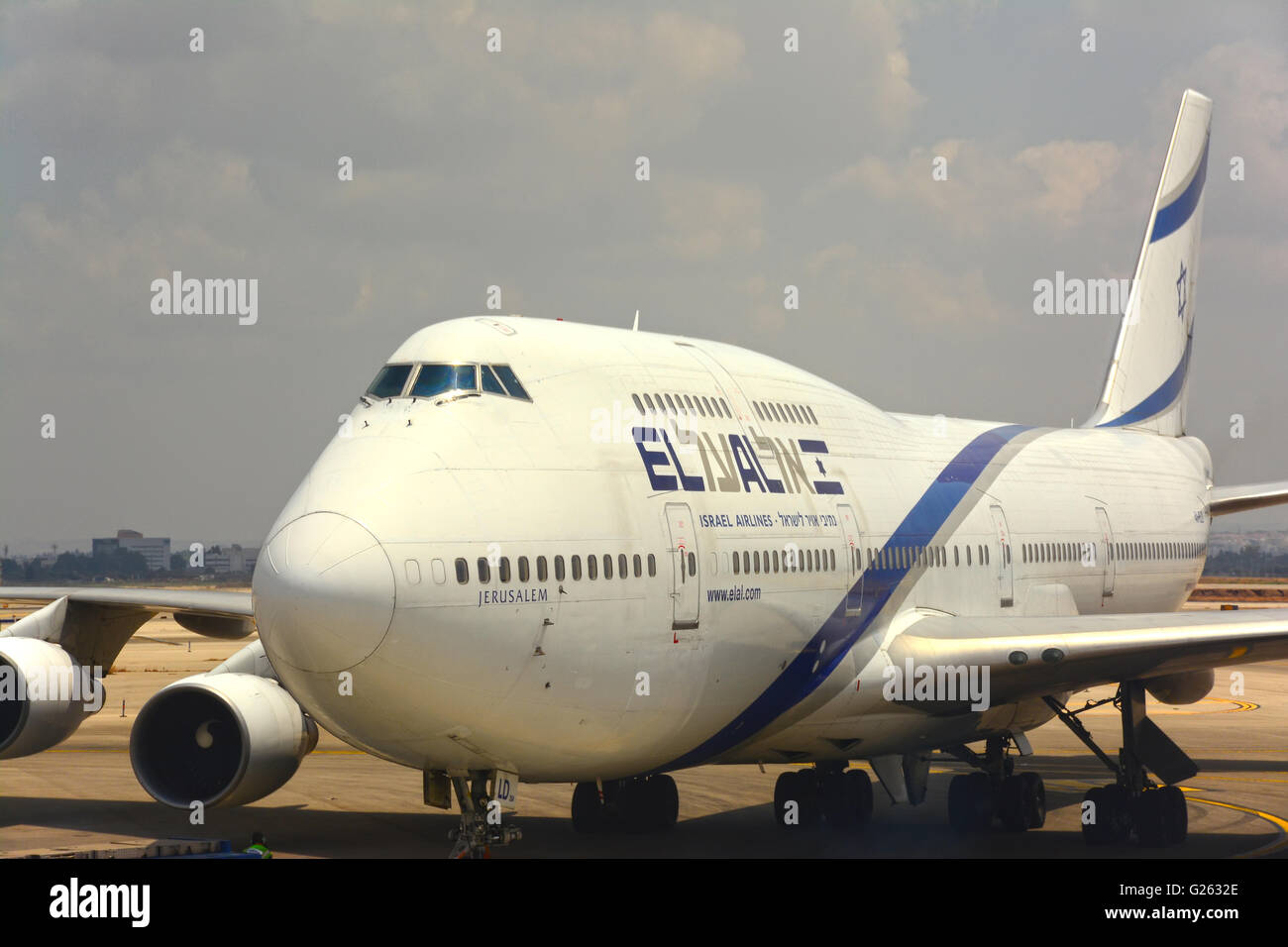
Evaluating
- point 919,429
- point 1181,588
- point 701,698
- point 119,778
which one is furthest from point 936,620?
point 119,778

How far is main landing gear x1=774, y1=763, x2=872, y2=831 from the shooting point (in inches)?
869

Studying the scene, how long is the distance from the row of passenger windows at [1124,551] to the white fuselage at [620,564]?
999mm

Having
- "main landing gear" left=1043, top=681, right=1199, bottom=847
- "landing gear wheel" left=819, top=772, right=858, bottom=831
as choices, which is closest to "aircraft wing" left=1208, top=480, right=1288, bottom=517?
"main landing gear" left=1043, top=681, right=1199, bottom=847

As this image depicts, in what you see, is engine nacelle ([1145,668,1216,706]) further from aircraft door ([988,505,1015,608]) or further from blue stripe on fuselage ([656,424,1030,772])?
blue stripe on fuselage ([656,424,1030,772])

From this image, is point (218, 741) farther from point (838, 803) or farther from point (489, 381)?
point (838, 803)

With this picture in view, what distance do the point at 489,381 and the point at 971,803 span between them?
11.6 meters

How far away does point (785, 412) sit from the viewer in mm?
19172

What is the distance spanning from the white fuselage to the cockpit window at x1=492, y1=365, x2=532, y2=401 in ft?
0.39

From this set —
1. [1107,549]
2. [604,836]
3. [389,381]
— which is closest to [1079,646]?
[604,836]

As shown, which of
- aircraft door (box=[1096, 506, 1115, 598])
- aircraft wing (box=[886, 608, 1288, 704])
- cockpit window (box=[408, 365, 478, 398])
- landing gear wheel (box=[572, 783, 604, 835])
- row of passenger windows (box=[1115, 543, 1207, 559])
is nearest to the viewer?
cockpit window (box=[408, 365, 478, 398])
